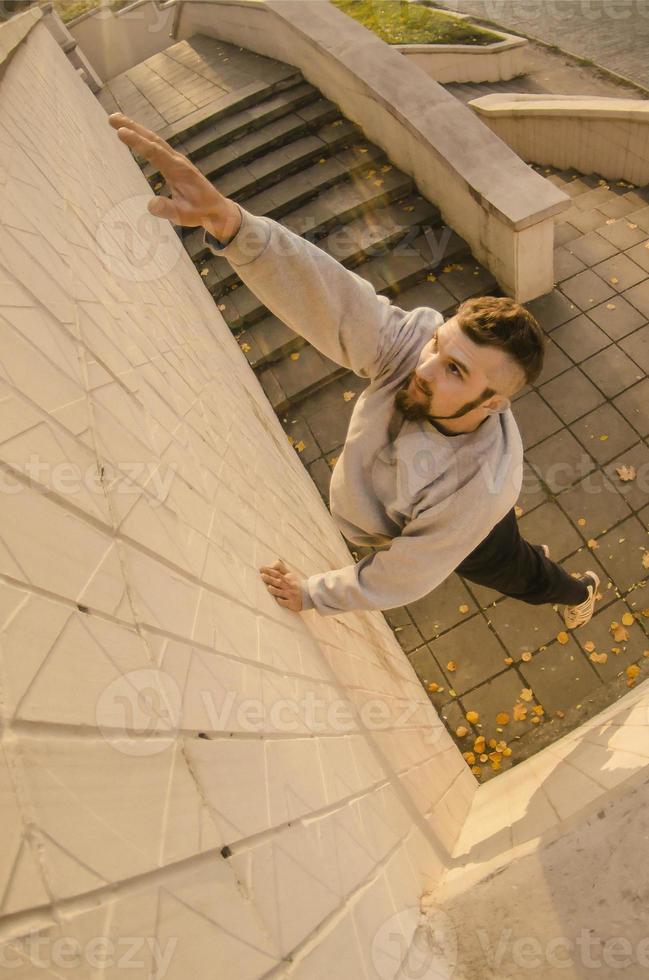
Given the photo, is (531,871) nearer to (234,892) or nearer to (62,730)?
(234,892)

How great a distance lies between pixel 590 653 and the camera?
130 inches

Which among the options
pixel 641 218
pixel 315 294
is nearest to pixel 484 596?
pixel 315 294

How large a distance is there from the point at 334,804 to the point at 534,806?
35.3 inches

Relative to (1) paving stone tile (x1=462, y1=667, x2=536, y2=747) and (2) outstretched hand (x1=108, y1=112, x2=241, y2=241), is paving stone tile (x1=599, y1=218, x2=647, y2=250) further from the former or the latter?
(2) outstretched hand (x1=108, y1=112, x2=241, y2=241)

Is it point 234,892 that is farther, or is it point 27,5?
point 27,5

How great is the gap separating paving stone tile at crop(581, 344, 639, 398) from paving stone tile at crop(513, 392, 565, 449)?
0.24 meters

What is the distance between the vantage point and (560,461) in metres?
3.90

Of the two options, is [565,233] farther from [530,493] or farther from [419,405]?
[419,405]

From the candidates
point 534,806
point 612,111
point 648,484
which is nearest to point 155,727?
point 534,806

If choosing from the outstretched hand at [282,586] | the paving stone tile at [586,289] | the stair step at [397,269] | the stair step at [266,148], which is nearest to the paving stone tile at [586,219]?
the paving stone tile at [586,289]

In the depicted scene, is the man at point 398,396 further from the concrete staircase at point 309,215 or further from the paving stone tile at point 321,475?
the concrete staircase at point 309,215

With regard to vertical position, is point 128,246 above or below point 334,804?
above

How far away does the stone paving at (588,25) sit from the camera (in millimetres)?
8969

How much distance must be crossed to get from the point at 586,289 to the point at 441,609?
9.72ft
